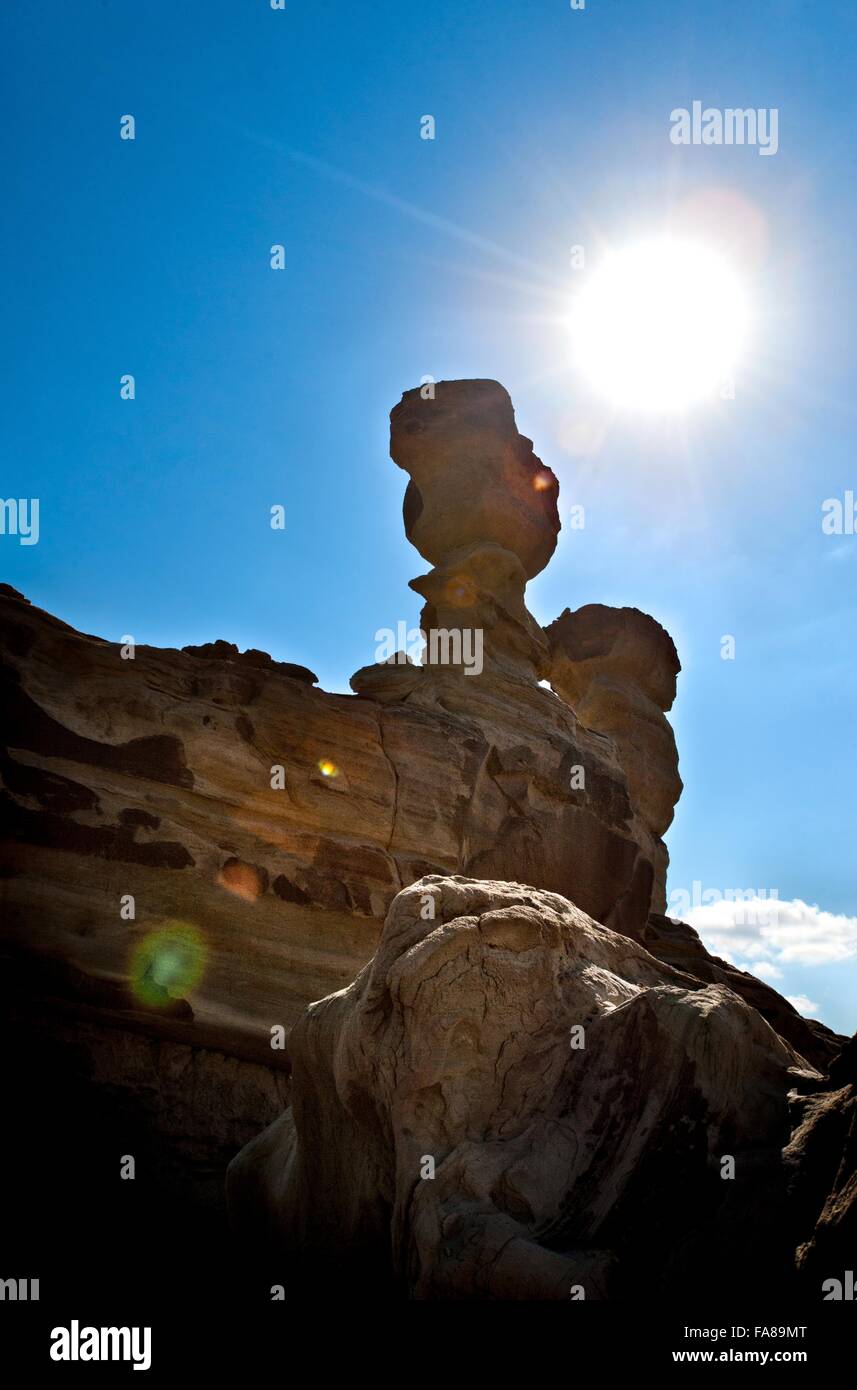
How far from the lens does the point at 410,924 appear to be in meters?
5.98

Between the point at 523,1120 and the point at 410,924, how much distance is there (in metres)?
1.15

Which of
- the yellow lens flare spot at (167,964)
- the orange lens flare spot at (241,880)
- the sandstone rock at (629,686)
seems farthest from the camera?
the sandstone rock at (629,686)

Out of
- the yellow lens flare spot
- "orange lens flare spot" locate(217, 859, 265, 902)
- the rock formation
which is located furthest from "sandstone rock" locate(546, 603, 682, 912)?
the yellow lens flare spot

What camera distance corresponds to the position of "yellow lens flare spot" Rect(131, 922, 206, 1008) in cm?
1047

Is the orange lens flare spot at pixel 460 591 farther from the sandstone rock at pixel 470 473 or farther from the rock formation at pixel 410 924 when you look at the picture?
the sandstone rock at pixel 470 473

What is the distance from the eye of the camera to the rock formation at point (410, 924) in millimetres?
5016

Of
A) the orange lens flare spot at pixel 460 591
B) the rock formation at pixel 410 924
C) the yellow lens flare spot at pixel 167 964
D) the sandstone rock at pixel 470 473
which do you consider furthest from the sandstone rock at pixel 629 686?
the yellow lens flare spot at pixel 167 964

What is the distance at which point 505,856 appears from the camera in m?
13.6

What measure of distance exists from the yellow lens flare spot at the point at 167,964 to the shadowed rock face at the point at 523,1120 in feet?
13.9

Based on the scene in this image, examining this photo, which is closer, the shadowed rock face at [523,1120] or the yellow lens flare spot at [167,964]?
the shadowed rock face at [523,1120]

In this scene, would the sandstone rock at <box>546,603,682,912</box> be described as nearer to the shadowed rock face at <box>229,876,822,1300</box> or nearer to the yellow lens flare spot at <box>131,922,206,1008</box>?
the yellow lens flare spot at <box>131,922,206,1008</box>

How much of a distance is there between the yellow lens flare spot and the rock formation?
29 millimetres
